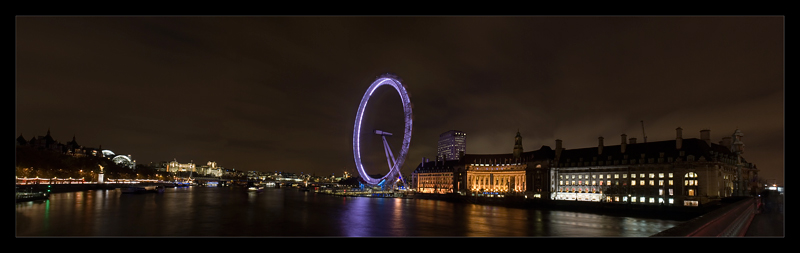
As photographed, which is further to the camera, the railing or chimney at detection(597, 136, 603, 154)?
chimney at detection(597, 136, 603, 154)

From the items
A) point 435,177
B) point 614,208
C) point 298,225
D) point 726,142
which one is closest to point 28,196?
point 298,225

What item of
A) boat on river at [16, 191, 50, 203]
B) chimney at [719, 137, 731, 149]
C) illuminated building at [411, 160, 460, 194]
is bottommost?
illuminated building at [411, 160, 460, 194]

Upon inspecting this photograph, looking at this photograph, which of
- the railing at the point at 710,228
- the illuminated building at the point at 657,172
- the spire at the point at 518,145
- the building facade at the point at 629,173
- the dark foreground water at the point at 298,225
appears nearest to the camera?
the railing at the point at 710,228

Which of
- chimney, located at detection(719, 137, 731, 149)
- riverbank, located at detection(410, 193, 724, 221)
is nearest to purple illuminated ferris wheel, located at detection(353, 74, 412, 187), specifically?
riverbank, located at detection(410, 193, 724, 221)

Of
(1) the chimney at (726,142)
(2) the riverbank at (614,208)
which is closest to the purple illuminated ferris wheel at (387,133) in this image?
(2) the riverbank at (614,208)

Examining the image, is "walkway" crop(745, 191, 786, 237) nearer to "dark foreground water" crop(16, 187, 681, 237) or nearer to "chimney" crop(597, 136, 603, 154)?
"dark foreground water" crop(16, 187, 681, 237)

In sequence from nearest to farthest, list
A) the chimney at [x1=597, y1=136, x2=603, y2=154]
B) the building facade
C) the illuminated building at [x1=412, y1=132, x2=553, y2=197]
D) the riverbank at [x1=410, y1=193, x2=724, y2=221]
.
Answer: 1. the riverbank at [x1=410, y1=193, x2=724, y2=221]
2. the building facade
3. the chimney at [x1=597, y1=136, x2=603, y2=154]
4. the illuminated building at [x1=412, y1=132, x2=553, y2=197]

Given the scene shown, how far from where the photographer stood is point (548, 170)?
87875 mm

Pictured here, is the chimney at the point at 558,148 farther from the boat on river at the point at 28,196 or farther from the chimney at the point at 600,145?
the boat on river at the point at 28,196

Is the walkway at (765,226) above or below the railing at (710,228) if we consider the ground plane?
below
